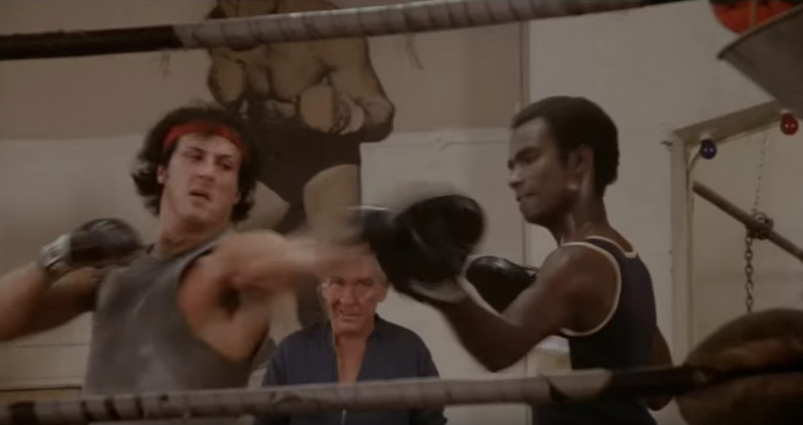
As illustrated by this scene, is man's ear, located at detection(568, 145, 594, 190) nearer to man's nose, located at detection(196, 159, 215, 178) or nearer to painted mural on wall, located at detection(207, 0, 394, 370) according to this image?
Result: man's nose, located at detection(196, 159, 215, 178)

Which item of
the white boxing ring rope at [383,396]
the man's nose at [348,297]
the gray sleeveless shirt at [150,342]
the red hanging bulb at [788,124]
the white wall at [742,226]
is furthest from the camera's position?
the white wall at [742,226]

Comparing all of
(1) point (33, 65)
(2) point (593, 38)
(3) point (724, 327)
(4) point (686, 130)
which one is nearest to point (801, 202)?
(4) point (686, 130)

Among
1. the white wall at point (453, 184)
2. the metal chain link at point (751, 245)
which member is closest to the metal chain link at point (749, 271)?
the metal chain link at point (751, 245)

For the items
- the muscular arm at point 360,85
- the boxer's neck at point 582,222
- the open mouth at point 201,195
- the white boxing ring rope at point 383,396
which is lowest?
the white boxing ring rope at point 383,396

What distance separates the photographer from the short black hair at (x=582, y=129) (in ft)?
4.06

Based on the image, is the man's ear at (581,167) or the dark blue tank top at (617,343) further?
the man's ear at (581,167)

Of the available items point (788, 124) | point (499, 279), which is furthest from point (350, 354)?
point (788, 124)

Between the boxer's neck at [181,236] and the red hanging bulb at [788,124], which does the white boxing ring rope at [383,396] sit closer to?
the boxer's neck at [181,236]

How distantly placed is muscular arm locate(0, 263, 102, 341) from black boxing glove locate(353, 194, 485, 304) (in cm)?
34

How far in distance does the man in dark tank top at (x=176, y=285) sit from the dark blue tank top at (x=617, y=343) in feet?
1.02

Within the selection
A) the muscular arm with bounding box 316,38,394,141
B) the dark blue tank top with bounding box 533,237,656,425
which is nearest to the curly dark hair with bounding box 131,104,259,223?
the dark blue tank top with bounding box 533,237,656,425

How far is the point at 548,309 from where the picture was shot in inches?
43.1

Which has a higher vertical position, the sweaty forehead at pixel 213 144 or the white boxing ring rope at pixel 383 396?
the sweaty forehead at pixel 213 144

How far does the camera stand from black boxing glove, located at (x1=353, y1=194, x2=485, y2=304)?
91 centimetres
